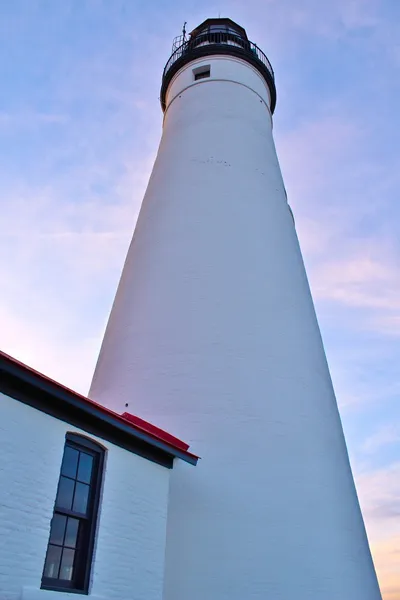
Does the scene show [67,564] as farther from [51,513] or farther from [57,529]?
[51,513]

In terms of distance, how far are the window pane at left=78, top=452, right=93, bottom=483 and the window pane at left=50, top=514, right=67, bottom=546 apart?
47cm

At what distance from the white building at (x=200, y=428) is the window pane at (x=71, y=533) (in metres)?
0.03

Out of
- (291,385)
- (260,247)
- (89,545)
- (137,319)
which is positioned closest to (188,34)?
(260,247)

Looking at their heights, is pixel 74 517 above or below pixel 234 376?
below

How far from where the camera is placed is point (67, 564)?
5508 mm

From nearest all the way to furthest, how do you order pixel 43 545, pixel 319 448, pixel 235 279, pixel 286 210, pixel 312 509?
1. pixel 43 545
2. pixel 312 509
3. pixel 319 448
4. pixel 235 279
5. pixel 286 210

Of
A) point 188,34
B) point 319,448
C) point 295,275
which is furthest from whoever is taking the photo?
point 188,34

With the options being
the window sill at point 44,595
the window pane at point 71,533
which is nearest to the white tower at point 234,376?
the window pane at point 71,533

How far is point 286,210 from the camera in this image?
1128 centimetres

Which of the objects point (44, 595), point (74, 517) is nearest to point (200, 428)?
point (74, 517)

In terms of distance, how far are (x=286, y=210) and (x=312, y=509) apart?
6.00m

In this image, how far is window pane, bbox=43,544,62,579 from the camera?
530 centimetres

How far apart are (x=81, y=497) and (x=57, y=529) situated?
42 cm

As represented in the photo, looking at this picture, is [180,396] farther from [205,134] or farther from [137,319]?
[205,134]
